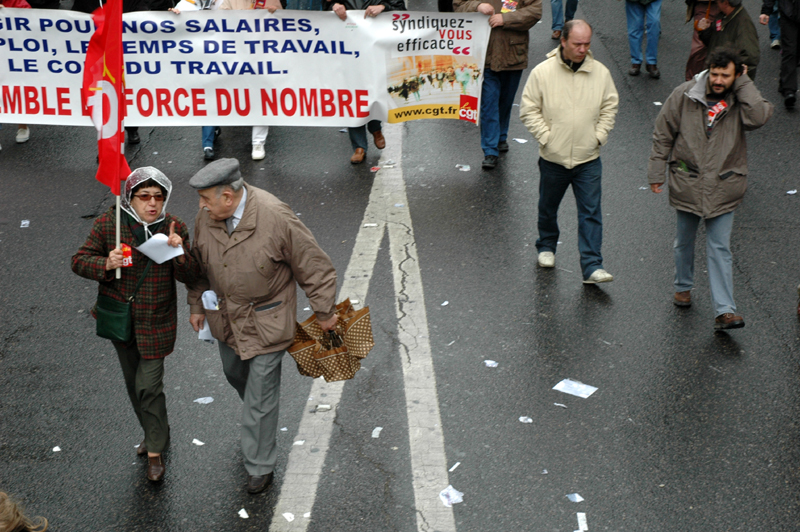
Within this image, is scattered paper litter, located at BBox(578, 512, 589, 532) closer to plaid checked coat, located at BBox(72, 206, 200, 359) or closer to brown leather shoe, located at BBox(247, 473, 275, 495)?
brown leather shoe, located at BBox(247, 473, 275, 495)

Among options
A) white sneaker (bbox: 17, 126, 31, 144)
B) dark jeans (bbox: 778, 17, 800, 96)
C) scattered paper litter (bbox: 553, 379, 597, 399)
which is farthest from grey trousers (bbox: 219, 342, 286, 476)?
dark jeans (bbox: 778, 17, 800, 96)

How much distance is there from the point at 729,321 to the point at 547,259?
1510 millimetres

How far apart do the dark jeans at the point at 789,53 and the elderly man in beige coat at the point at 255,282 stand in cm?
757

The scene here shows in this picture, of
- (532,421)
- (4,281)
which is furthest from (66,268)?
(532,421)

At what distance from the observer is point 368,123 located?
907 cm

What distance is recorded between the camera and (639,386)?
209 inches

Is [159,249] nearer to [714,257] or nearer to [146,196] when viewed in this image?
[146,196]

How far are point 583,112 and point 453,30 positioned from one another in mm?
2694

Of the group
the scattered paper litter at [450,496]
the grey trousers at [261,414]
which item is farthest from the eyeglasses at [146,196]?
the scattered paper litter at [450,496]

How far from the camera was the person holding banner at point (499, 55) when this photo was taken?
329 inches

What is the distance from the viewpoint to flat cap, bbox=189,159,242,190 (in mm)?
4175

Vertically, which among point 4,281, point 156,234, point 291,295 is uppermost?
point 156,234

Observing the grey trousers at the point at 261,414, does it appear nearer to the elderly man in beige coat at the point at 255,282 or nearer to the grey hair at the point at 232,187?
the elderly man in beige coat at the point at 255,282

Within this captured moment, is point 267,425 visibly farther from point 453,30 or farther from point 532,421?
point 453,30
